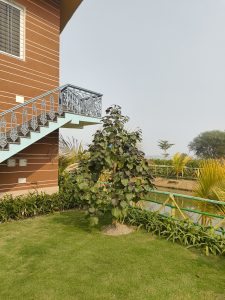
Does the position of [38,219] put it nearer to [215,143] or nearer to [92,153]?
[92,153]

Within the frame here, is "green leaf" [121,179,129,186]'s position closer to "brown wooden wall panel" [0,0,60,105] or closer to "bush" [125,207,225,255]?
"bush" [125,207,225,255]

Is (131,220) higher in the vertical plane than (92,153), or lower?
lower

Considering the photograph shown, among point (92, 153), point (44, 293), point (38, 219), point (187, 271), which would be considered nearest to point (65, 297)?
point (44, 293)

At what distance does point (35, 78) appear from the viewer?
9.62 meters

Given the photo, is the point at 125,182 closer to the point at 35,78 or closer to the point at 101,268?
the point at 101,268

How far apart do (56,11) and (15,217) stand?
8.45 meters

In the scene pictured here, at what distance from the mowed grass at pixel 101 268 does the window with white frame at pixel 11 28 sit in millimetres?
6339

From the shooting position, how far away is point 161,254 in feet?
17.8

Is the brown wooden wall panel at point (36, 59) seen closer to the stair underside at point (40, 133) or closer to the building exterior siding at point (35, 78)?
the building exterior siding at point (35, 78)

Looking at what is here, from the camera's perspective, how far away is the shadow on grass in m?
7.36

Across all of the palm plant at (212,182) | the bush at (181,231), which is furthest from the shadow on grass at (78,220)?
the palm plant at (212,182)

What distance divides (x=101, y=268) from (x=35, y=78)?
752cm

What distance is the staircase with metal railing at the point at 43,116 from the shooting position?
7235mm

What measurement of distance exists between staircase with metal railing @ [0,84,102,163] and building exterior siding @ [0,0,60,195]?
59 cm
